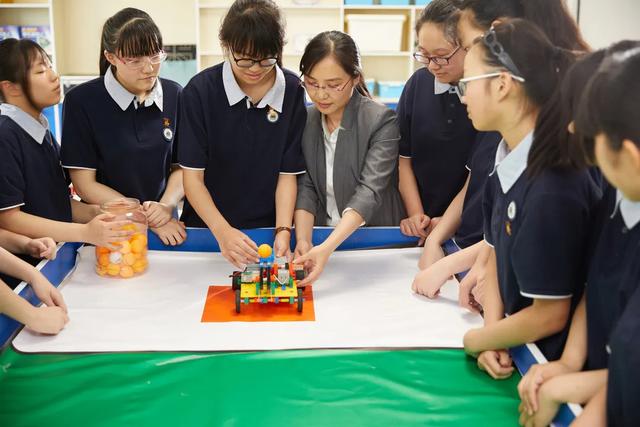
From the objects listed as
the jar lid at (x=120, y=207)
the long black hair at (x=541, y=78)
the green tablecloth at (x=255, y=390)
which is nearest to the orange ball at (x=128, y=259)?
the jar lid at (x=120, y=207)

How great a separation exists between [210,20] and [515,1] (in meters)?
3.74

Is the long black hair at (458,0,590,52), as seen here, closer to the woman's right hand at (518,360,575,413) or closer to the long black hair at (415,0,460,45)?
the long black hair at (415,0,460,45)

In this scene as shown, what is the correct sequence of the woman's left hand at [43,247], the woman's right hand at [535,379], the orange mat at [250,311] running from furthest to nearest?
the woman's left hand at [43,247], the orange mat at [250,311], the woman's right hand at [535,379]

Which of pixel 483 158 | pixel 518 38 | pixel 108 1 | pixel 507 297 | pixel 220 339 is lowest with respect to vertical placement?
pixel 220 339

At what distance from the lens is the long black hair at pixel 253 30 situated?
144 centimetres

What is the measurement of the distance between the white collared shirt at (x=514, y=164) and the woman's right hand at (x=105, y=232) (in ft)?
Result: 2.91

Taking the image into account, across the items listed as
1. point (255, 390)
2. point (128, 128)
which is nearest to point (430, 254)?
point (255, 390)

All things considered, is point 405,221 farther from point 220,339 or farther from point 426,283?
point 220,339

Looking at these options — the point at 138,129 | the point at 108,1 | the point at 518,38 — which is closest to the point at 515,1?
the point at 518,38

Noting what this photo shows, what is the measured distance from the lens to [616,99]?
710mm

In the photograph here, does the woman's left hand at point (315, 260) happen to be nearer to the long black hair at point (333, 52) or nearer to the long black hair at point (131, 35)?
the long black hair at point (333, 52)

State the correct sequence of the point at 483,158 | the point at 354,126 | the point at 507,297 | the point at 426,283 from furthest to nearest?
the point at 354,126, the point at 483,158, the point at 426,283, the point at 507,297

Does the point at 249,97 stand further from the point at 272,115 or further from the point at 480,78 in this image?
the point at 480,78

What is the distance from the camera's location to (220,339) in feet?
3.79
